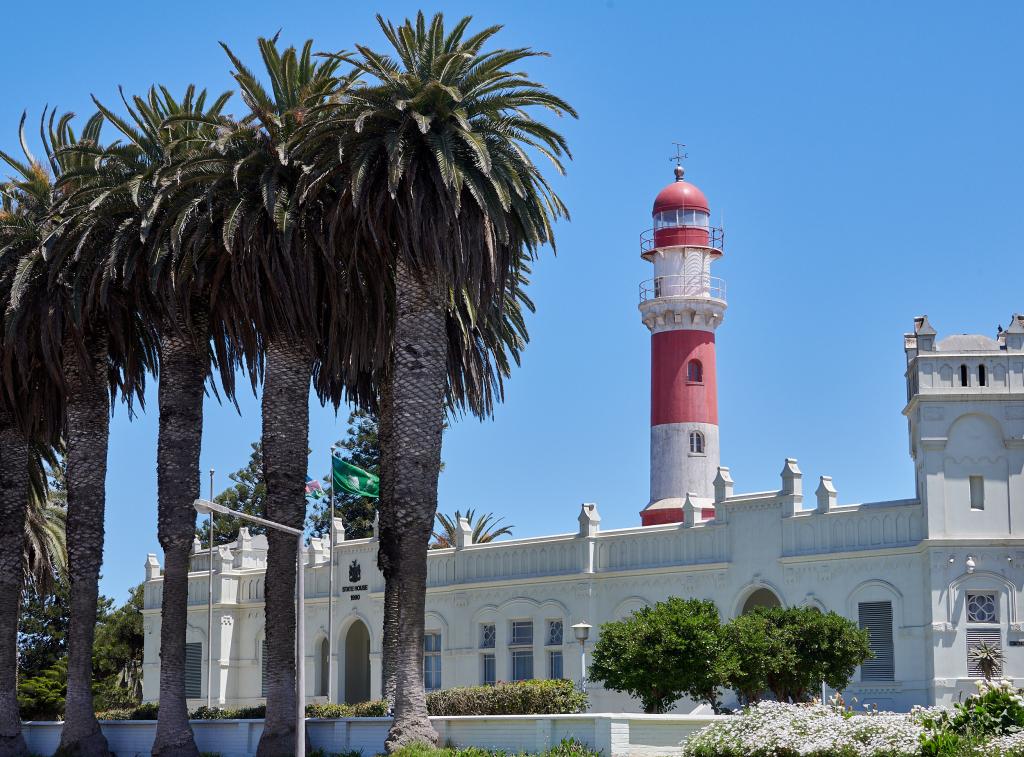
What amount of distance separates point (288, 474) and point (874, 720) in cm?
1449

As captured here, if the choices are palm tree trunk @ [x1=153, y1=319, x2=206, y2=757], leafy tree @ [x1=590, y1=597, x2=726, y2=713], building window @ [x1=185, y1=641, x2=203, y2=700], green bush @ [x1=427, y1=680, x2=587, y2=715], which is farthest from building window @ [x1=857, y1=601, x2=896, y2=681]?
building window @ [x1=185, y1=641, x2=203, y2=700]

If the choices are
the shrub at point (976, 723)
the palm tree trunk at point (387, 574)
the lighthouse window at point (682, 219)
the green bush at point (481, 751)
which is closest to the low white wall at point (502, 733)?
the green bush at point (481, 751)

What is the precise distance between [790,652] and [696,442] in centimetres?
1864

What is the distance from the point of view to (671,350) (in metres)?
54.3

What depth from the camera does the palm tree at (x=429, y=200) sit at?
1158 inches

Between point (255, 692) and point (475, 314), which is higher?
point (475, 314)

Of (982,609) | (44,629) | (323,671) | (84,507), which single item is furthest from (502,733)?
(44,629)

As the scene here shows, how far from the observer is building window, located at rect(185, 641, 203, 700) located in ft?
188

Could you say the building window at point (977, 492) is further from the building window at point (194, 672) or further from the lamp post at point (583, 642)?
the building window at point (194, 672)

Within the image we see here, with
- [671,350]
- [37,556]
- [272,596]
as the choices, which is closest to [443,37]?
[272,596]

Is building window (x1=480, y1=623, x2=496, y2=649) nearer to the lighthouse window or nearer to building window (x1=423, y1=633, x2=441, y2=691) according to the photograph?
building window (x1=423, y1=633, x2=441, y2=691)

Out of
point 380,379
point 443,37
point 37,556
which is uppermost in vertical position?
point 443,37

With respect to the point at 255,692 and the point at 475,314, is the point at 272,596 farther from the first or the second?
the point at 255,692

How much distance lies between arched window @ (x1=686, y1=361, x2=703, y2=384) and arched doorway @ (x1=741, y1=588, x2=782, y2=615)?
1257cm
